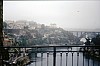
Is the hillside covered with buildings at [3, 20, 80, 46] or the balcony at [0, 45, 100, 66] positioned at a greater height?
the hillside covered with buildings at [3, 20, 80, 46]

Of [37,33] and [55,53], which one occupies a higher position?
[37,33]

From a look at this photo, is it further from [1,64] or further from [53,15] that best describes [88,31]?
[1,64]

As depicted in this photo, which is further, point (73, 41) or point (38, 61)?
point (73, 41)

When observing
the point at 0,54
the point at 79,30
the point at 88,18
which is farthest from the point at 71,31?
the point at 0,54

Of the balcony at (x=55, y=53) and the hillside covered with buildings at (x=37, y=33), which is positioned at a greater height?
the hillside covered with buildings at (x=37, y=33)

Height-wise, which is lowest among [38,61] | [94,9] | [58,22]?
[38,61]

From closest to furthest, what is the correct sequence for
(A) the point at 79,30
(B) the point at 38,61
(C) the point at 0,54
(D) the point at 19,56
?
(C) the point at 0,54, (D) the point at 19,56, (B) the point at 38,61, (A) the point at 79,30

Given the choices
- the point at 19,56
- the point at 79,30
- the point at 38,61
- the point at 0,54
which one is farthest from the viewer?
the point at 79,30

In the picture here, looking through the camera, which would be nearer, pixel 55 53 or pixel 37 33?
pixel 55 53

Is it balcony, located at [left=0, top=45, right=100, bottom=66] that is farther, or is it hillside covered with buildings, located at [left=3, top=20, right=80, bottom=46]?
hillside covered with buildings, located at [left=3, top=20, right=80, bottom=46]

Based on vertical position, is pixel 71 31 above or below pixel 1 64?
above

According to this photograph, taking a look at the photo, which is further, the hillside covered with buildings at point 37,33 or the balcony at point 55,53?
the hillside covered with buildings at point 37,33
